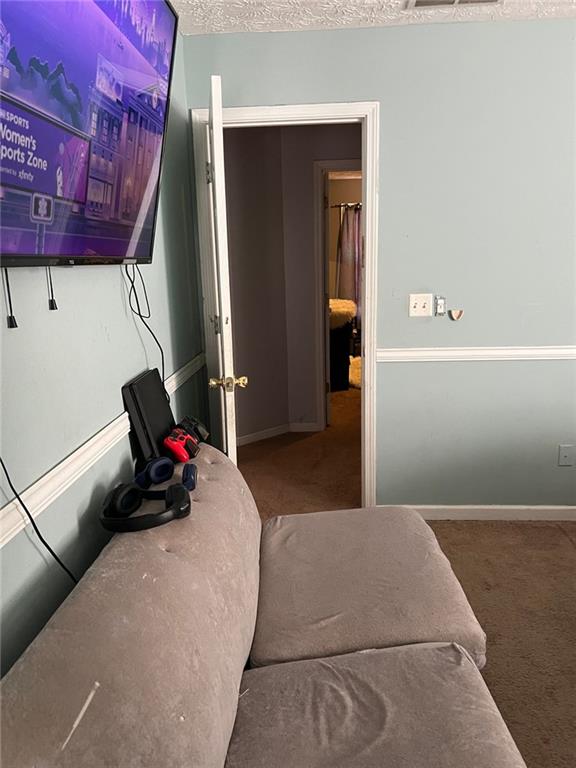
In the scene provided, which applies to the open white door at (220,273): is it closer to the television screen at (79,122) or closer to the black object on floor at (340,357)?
the television screen at (79,122)

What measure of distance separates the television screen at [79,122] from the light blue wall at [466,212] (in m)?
1.13

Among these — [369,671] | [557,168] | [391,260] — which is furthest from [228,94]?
[369,671]

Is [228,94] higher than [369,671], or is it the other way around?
[228,94]

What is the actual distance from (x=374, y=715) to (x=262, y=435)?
3106 millimetres

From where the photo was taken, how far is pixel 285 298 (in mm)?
4230

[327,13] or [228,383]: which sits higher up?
[327,13]

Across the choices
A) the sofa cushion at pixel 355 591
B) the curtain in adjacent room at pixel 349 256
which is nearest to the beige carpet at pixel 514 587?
the sofa cushion at pixel 355 591

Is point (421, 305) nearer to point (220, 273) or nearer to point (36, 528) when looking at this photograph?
point (220, 273)

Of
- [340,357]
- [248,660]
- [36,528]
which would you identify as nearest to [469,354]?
[248,660]

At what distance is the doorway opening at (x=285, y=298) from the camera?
371cm

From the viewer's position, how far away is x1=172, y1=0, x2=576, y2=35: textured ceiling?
6.95 feet

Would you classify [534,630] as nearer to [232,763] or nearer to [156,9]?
[232,763]

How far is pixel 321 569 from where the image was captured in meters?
1.64

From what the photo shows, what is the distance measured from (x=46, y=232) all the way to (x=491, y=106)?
2172mm
